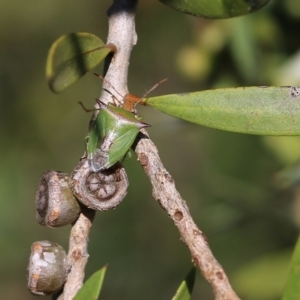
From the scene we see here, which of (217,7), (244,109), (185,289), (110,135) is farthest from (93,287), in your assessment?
(217,7)

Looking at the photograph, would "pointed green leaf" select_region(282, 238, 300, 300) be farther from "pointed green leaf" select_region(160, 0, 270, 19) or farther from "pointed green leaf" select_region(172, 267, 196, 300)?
"pointed green leaf" select_region(160, 0, 270, 19)

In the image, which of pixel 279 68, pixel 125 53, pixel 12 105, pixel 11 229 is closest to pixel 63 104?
pixel 12 105

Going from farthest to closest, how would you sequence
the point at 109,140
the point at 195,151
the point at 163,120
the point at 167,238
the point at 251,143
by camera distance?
the point at 195,151
the point at 167,238
the point at 251,143
the point at 163,120
the point at 109,140

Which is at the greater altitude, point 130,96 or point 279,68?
point 130,96

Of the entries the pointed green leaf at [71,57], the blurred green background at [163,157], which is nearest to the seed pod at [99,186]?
the pointed green leaf at [71,57]

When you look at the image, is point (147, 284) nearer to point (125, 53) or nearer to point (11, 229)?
point (11, 229)
